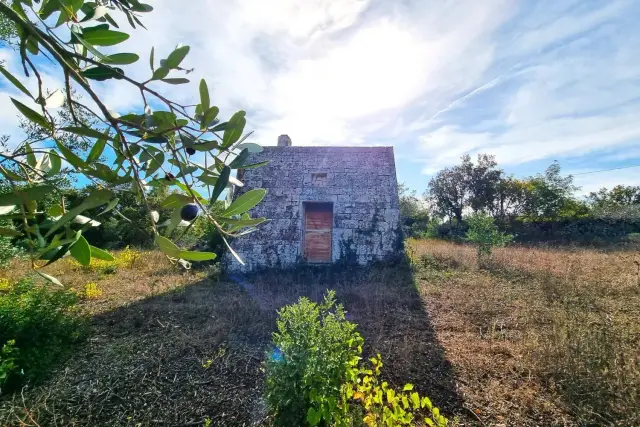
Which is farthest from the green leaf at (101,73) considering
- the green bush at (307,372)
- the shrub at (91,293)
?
the shrub at (91,293)

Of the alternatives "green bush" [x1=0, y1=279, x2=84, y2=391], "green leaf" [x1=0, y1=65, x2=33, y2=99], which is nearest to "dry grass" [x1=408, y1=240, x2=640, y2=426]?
"green leaf" [x1=0, y1=65, x2=33, y2=99]

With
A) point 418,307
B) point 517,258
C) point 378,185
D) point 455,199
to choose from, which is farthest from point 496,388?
point 455,199

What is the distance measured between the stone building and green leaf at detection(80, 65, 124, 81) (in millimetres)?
6397

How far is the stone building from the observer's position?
23.9 ft

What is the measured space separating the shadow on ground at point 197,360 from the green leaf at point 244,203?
2339 millimetres

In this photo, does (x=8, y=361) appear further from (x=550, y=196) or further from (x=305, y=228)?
(x=550, y=196)

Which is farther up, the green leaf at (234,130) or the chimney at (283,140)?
the chimney at (283,140)

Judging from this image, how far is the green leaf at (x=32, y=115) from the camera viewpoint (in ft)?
2.32

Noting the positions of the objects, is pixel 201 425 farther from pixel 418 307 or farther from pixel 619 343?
pixel 619 343

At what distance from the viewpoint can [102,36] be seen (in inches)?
30.1

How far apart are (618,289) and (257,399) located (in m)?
5.87

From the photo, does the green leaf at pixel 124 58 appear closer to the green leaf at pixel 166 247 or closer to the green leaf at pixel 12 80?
the green leaf at pixel 12 80

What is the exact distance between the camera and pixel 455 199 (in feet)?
66.2

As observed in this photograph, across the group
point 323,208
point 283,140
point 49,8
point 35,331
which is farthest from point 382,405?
point 283,140
